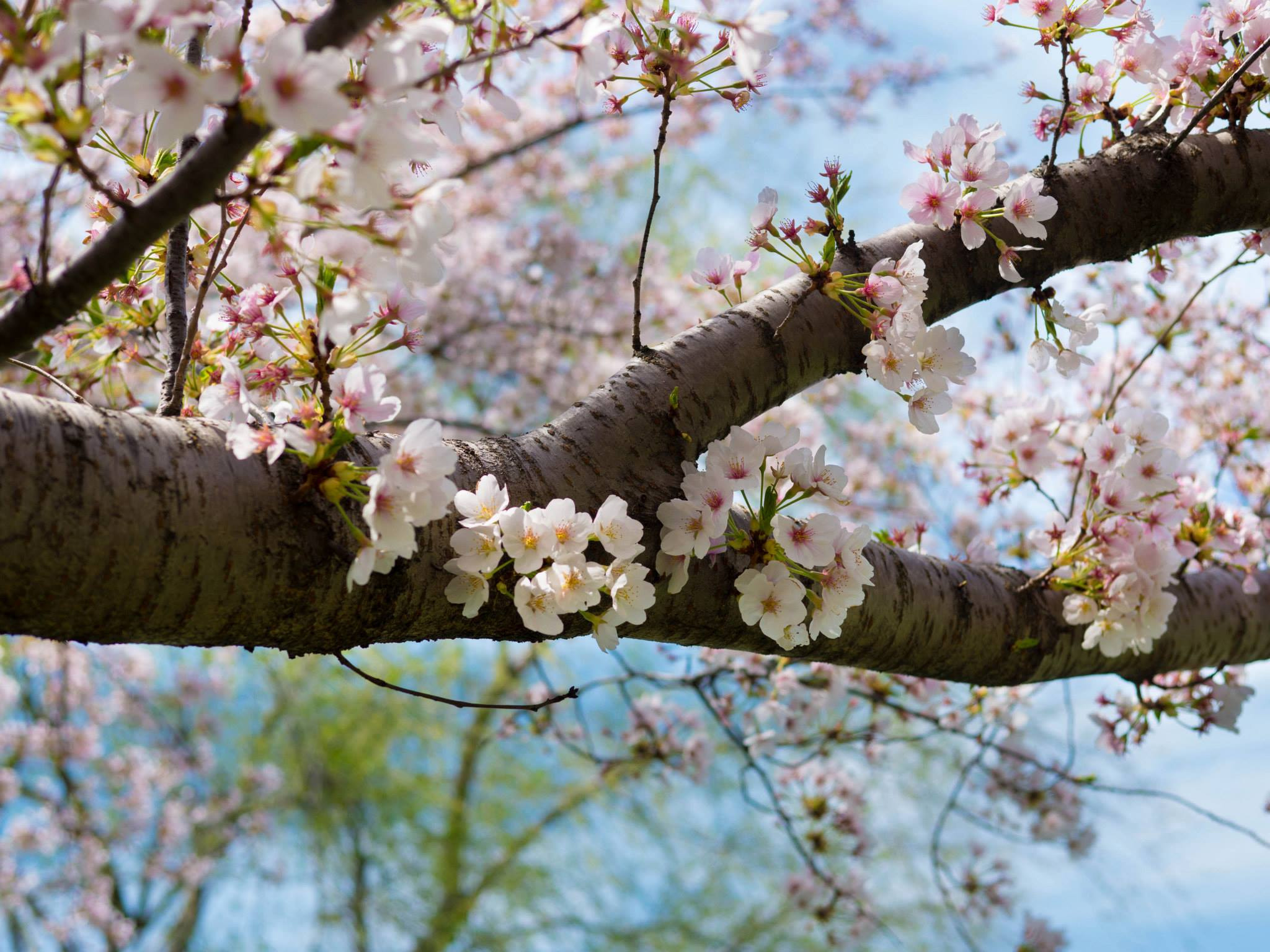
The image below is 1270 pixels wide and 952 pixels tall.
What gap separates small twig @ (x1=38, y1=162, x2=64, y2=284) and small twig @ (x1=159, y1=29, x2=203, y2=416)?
0.88 ft

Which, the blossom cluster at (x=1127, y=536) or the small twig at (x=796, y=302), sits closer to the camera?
the small twig at (x=796, y=302)

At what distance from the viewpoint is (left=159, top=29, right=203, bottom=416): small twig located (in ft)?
2.88

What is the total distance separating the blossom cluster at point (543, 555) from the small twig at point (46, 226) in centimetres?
34

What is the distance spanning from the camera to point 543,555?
0.76 m

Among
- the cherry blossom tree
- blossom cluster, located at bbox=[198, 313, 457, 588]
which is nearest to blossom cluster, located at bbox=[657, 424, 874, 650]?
the cherry blossom tree

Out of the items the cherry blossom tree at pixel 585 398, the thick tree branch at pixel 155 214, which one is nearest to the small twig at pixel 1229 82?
the cherry blossom tree at pixel 585 398

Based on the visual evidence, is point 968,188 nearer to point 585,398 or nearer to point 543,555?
point 585,398

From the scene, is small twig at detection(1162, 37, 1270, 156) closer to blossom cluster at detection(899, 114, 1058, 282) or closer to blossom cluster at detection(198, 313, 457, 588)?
blossom cluster at detection(899, 114, 1058, 282)

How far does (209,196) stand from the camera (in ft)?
1.82

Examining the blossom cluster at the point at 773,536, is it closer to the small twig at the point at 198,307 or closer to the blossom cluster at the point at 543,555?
the blossom cluster at the point at 543,555

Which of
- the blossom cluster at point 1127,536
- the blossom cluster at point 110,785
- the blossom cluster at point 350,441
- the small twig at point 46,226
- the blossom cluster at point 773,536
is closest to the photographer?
the small twig at point 46,226

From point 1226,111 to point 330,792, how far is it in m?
5.72

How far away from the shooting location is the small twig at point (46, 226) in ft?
1.68

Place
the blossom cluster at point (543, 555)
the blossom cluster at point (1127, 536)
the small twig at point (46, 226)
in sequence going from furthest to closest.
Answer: the blossom cluster at point (1127, 536), the blossom cluster at point (543, 555), the small twig at point (46, 226)
